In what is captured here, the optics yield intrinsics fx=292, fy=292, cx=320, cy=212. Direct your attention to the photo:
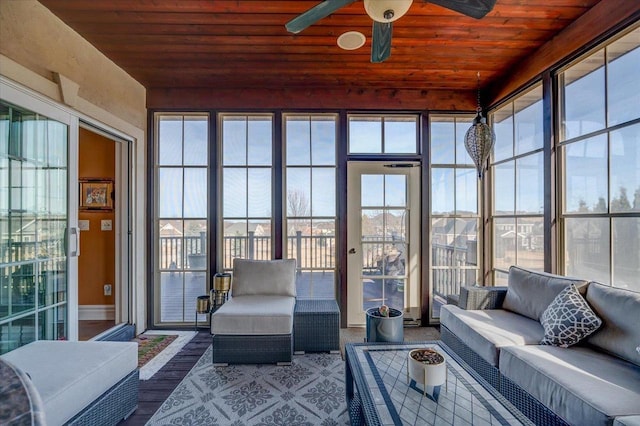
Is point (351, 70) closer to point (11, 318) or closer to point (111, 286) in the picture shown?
point (11, 318)

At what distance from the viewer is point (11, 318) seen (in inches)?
79.1

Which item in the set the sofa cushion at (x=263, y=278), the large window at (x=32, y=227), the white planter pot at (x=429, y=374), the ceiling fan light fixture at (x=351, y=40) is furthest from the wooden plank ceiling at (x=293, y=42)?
the white planter pot at (x=429, y=374)

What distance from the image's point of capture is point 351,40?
2604 millimetres

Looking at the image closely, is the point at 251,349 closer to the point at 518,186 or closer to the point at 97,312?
the point at 97,312

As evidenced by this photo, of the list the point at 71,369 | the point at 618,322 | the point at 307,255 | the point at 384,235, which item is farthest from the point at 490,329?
the point at 71,369

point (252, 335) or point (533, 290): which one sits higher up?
point (533, 290)

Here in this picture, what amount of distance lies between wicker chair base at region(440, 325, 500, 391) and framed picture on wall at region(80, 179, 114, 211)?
13.6 ft

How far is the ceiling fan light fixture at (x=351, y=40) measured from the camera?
2531 mm

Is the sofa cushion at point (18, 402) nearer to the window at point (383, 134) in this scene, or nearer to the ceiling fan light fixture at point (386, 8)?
the ceiling fan light fixture at point (386, 8)

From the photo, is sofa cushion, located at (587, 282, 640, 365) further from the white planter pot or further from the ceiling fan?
the ceiling fan

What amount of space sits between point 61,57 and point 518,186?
14.5 ft

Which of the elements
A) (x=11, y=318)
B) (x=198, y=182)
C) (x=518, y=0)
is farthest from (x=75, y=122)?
(x=518, y=0)

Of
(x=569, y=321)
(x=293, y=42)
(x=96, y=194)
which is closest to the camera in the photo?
(x=569, y=321)

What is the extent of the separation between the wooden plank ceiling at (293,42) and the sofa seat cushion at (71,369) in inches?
97.6
